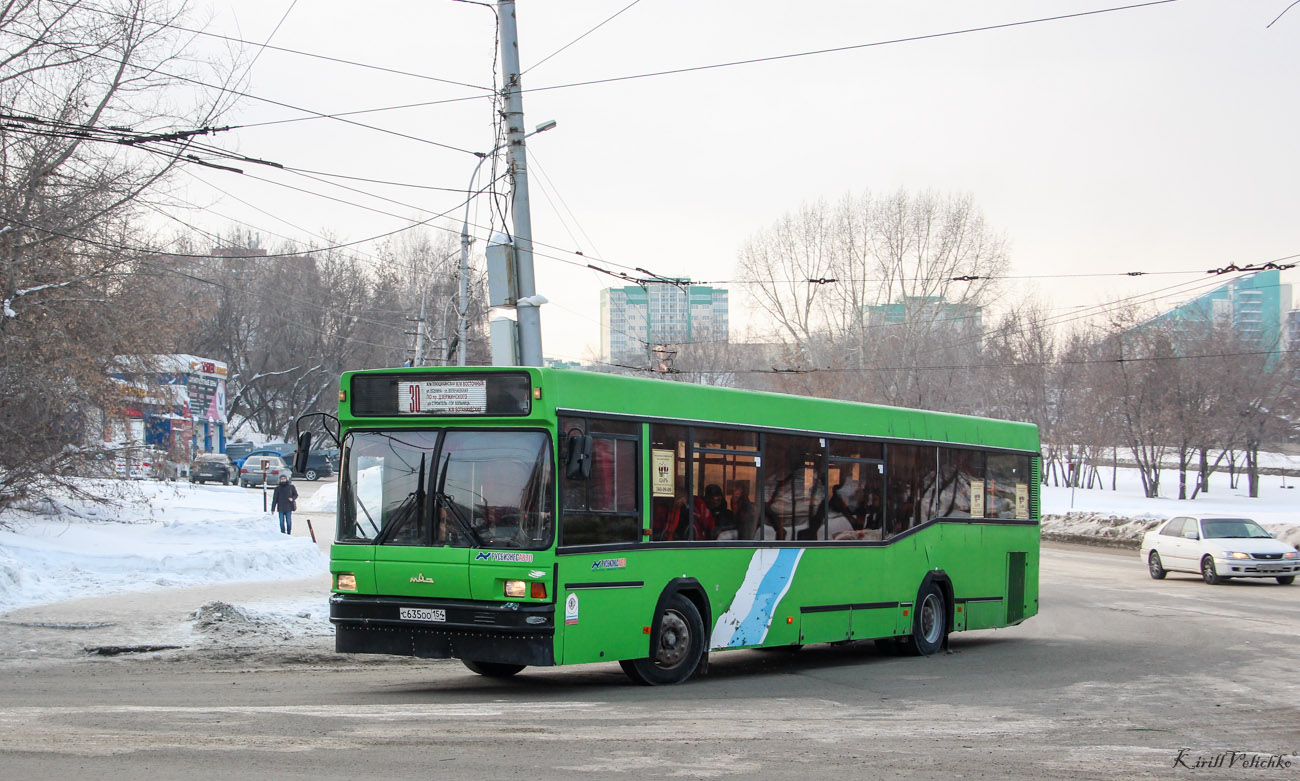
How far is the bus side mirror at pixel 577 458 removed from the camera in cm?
990

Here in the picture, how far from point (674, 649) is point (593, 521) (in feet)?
5.55

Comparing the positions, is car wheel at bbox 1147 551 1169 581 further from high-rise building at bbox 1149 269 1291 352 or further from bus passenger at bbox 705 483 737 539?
high-rise building at bbox 1149 269 1291 352

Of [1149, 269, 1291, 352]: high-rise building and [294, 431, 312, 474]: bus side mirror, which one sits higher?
[1149, 269, 1291, 352]: high-rise building

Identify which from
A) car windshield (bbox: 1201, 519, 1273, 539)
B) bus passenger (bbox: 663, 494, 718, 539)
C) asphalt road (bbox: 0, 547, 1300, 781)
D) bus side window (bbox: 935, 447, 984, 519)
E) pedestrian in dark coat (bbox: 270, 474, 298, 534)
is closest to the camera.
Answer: asphalt road (bbox: 0, 547, 1300, 781)

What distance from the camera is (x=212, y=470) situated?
57.4m

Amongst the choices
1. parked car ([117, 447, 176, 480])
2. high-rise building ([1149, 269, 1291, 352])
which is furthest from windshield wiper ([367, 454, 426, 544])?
high-rise building ([1149, 269, 1291, 352])

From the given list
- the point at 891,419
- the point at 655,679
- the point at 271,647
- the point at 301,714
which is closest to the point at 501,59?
the point at 891,419

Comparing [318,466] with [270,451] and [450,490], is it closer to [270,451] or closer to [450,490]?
[270,451]

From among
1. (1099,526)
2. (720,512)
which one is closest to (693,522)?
(720,512)

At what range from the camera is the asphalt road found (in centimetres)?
731

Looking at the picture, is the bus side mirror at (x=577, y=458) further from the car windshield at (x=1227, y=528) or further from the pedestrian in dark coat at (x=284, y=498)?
the pedestrian in dark coat at (x=284, y=498)

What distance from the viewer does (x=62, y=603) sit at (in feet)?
57.3

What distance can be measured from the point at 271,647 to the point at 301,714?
5374mm

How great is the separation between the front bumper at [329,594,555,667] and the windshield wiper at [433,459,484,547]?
51 centimetres
